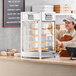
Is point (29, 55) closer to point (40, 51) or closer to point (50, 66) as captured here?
point (40, 51)

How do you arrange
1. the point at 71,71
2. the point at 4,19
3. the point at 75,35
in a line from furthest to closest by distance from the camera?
1. the point at 4,19
2. the point at 75,35
3. the point at 71,71

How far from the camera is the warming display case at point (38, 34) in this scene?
14.9 ft

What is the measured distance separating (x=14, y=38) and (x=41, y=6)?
1.10 meters

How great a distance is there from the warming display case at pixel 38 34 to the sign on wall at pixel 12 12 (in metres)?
0.85

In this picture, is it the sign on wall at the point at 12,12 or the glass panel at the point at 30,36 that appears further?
the sign on wall at the point at 12,12

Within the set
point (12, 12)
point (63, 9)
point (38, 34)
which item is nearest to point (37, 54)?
point (38, 34)

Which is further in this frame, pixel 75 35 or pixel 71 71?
pixel 75 35

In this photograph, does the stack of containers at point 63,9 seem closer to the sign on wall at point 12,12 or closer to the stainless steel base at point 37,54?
the sign on wall at point 12,12

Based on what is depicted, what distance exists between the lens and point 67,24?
507 centimetres

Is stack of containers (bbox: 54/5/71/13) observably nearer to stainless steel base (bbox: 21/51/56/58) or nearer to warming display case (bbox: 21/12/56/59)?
warming display case (bbox: 21/12/56/59)

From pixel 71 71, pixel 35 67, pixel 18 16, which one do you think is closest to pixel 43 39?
pixel 35 67

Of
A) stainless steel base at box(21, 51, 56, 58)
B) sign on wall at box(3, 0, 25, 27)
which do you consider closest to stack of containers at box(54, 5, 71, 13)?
sign on wall at box(3, 0, 25, 27)

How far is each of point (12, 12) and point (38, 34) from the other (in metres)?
1.17

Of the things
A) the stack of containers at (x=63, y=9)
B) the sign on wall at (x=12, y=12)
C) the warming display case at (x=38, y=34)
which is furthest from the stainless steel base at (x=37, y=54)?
the stack of containers at (x=63, y=9)
